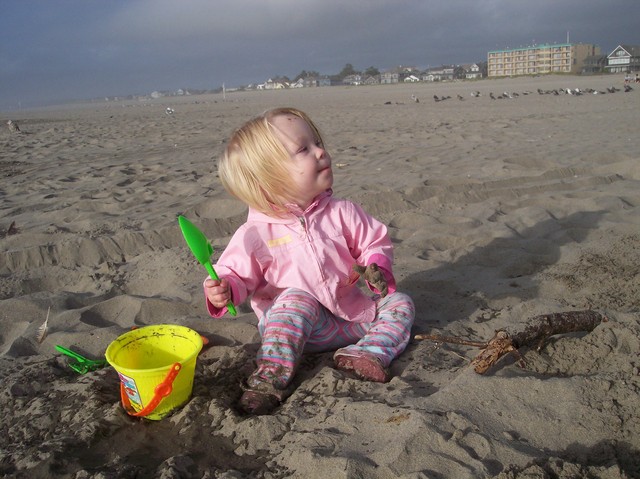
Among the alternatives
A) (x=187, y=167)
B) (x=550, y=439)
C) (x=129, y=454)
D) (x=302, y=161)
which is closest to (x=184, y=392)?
(x=129, y=454)

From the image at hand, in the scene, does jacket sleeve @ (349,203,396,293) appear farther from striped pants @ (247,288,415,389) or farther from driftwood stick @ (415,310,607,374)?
driftwood stick @ (415,310,607,374)

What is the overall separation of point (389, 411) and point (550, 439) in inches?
17.5

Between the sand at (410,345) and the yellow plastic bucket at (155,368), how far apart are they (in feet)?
0.19

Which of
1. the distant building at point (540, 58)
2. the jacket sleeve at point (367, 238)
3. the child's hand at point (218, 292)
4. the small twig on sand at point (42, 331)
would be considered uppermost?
the distant building at point (540, 58)

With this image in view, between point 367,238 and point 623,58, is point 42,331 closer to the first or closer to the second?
point 367,238

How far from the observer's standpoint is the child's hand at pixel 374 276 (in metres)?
1.98

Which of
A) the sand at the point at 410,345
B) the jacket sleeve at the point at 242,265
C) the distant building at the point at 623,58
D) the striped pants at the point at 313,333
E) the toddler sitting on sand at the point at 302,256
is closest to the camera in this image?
the sand at the point at 410,345

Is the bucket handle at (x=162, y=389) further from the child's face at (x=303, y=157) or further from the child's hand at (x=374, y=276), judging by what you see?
the child's face at (x=303, y=157)

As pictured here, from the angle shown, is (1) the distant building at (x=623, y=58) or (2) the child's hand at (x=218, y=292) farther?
(1) the distant building at (x=623, y=58)

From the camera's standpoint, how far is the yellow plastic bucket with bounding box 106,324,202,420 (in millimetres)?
1670

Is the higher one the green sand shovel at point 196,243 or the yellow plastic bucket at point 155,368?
the green sand shovel at point 196,243

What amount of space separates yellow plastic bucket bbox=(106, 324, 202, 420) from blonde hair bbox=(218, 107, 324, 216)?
61 centimetres

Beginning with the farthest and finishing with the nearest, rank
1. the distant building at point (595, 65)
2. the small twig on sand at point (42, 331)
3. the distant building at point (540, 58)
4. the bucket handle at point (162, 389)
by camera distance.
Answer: the distant building at point (540, 58)
the distant building at point (595, 65)
the small twig on sand at point (42, 331)
the bucket handle at point (162, 389)

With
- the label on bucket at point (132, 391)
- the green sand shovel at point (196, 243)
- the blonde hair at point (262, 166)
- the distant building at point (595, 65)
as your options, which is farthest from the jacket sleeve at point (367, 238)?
the distant building at point (595, 65)
